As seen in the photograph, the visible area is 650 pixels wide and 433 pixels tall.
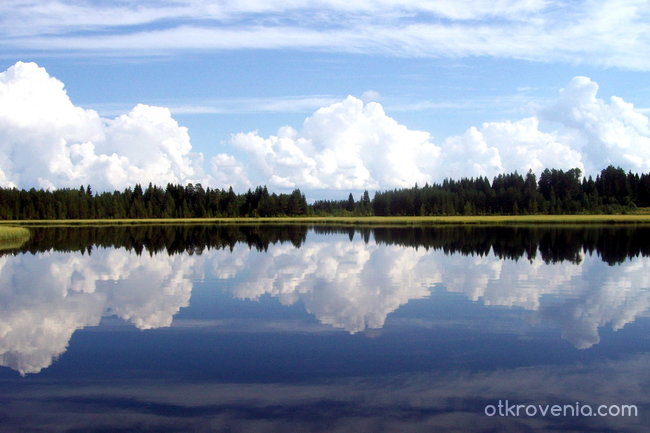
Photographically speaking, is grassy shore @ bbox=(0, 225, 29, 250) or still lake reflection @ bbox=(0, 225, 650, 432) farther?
grassy shore @ bbox=(0, 225, 29, 250)

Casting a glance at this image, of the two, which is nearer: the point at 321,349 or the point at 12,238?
the point at 321,349

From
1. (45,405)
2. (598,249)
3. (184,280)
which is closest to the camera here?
(45,405)

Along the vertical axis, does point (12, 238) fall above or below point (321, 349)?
below

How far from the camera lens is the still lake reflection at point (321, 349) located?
13109mm

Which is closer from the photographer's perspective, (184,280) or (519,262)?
(184,280)

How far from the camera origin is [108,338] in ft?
66.9

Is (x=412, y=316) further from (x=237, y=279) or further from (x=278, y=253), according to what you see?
(x=278, y=253)

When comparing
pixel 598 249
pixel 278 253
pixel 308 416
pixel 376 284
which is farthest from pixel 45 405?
pixel 598 249

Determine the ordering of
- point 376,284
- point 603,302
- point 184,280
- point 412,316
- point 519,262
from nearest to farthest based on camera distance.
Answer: point 412,316, point 603,302, point 376,284, point 184,280, point 519,262

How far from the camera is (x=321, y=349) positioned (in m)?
18.4

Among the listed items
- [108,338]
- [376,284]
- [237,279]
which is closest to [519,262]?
[376,284]

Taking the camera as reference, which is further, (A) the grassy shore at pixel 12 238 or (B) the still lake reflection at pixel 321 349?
(A) the grassy shore at pixel 12 238

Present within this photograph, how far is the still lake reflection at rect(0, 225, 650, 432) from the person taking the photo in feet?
43.0

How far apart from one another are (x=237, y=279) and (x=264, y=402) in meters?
22.3
